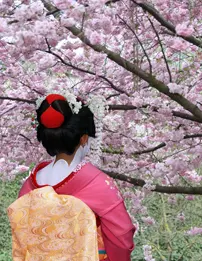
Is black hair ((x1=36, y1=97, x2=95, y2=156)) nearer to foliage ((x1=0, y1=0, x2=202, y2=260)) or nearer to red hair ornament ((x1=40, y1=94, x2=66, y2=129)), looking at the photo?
red hair ornament ((x1=40, y1=94, x2=66, y2=129))

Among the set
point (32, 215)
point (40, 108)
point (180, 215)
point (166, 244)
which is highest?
point (40, 108)

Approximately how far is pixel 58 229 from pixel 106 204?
26cm

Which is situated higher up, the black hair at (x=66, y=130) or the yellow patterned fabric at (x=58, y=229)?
the black hair at (x=66, y=130)

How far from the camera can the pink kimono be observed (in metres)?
2.35

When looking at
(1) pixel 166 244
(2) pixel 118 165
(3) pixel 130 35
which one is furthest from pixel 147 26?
(1) pixel 166 244

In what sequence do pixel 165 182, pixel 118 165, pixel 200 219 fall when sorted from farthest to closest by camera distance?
pixel 200 219
pixel 165 182
pixel 118 165

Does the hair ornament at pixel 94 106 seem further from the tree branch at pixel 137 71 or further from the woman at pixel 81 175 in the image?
the tree branch at pixel 137 71

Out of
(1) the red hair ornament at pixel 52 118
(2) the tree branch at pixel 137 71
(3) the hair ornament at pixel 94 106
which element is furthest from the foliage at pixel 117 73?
(1) the red hair ornament at pixel 52 118

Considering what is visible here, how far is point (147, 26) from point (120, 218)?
5.28ft

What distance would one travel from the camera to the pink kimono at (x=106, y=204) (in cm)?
235

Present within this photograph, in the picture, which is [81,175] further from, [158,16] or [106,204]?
[158,16]

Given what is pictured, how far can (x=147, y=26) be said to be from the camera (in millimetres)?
3441

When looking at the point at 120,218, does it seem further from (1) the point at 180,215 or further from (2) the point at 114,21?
(1) the point at 180,215

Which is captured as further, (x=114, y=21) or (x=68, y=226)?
(x=114, y=21)
